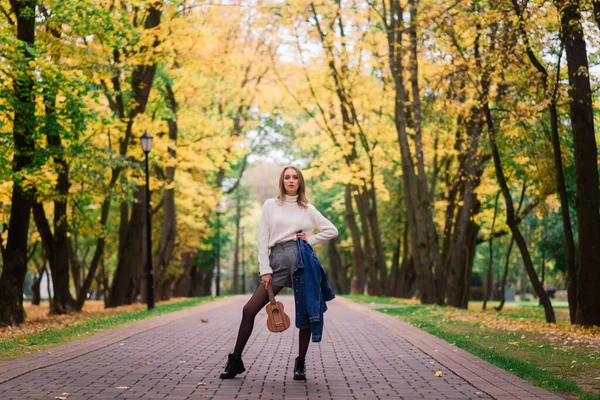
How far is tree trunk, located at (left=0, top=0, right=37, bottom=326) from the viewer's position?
630 inches

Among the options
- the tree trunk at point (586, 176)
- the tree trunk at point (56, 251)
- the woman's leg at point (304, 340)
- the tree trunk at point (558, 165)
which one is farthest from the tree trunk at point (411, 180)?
the woman's leg at point (304, 340)

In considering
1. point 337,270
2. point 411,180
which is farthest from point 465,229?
point 337,270

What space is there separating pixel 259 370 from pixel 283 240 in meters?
1.66

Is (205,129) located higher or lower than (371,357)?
higher

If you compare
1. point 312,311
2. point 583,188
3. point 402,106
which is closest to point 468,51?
point 402,106

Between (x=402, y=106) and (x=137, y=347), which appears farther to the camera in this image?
(x=402, y=106)

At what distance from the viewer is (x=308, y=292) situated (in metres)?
7.57

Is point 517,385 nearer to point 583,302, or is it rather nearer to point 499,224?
point 583,302

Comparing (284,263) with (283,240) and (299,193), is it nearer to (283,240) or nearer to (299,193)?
(283,240)

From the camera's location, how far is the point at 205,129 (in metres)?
31.3

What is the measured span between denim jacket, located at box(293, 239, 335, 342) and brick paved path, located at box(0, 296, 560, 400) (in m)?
0.55

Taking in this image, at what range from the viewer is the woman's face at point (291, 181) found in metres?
7.80

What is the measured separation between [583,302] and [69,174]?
11.7 metres

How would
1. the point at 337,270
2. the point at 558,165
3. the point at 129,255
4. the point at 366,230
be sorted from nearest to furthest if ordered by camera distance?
the point at 558,165 → the point at 129,255 → the point at 366,230 → the point at 337,270
